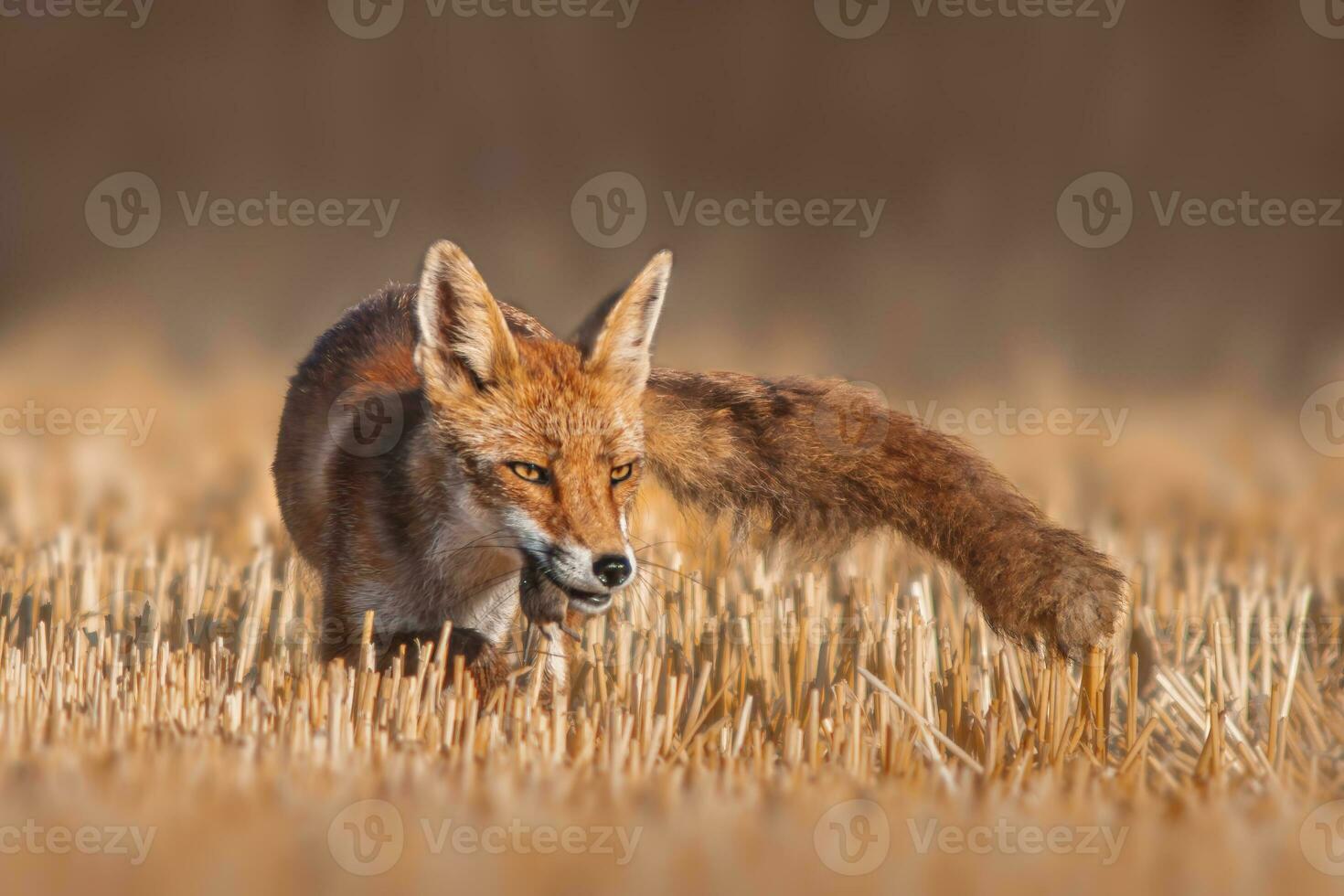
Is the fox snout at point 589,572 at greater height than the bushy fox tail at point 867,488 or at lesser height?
lesser

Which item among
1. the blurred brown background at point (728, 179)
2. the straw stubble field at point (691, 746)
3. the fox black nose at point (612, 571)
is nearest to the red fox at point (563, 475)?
the fox black nose at point (612, 571)

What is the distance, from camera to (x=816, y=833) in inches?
85.7

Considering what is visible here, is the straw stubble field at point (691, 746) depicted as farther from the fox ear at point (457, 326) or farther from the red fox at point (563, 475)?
the fox ear at point (457, 326)

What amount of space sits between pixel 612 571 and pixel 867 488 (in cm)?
92

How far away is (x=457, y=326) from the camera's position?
12.3ft

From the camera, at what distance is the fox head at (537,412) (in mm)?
3504

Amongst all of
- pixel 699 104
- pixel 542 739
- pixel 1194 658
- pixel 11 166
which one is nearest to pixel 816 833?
pixel 542 739

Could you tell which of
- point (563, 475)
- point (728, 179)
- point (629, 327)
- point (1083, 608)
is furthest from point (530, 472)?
point (728, 179)

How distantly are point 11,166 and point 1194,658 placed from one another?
9.33 meters

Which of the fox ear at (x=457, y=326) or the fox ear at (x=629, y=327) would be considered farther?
the fox ear at (x=629, y=327)

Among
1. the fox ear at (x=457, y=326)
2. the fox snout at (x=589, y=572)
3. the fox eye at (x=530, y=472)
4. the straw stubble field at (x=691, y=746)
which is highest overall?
the fox ear at (x=457, y=326)

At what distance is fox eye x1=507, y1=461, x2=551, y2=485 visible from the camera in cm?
359

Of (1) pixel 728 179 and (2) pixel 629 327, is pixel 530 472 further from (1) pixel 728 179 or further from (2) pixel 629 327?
(1) pixel 728 179

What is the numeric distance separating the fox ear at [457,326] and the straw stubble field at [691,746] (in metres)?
0.91
